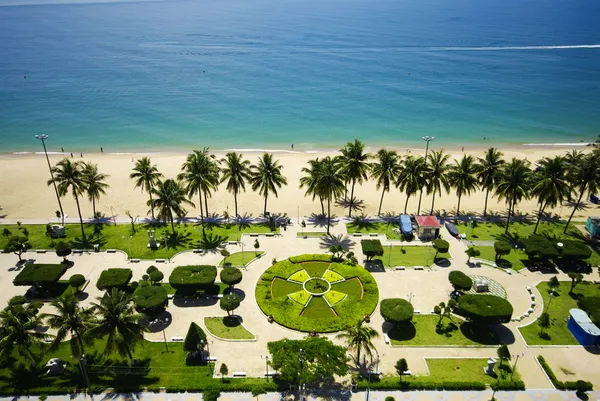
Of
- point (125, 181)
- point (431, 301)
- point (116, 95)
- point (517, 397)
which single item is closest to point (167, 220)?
point (125, 181)

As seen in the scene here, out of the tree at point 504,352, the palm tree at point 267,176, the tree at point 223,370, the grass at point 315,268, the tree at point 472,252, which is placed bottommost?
the tree at point 223,370

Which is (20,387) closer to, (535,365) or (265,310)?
(265,310)

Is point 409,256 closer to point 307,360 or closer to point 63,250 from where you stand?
point 307,360

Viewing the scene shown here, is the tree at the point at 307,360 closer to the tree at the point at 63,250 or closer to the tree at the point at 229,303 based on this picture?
the tree at the point at 229,303

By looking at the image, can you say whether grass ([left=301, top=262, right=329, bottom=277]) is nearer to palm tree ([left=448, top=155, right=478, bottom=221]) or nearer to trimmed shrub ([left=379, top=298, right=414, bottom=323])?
trimmed shrub ([left=379, top=298, right=414, bottom=323])

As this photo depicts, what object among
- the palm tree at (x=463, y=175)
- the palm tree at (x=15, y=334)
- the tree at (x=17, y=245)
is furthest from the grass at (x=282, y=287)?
the tree at (x=17, y=245)
